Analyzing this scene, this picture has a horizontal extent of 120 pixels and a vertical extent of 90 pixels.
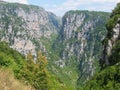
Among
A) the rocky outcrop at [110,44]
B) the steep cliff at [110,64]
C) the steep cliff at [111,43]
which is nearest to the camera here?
the steep cliff at [110,64]

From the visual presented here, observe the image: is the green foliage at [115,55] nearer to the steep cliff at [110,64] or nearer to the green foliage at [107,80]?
the steep cliff at [110,64]

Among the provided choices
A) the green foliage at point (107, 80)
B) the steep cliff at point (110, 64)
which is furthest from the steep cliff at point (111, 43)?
the green foliage at point (107, 80)

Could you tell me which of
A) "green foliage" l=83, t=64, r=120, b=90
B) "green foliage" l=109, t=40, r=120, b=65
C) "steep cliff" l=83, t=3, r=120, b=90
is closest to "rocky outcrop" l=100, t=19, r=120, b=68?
"steep cliff" l=83, t=3, r=120, b=90

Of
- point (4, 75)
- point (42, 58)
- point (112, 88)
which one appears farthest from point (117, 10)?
point (4, 75)

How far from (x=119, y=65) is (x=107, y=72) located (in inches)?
177

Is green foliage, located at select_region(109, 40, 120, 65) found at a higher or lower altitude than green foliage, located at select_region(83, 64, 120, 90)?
higher

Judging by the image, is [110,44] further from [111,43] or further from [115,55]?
[115,55]

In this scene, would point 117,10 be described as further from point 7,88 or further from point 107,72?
point 7,88

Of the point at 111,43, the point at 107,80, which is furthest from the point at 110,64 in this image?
the point at 107,80

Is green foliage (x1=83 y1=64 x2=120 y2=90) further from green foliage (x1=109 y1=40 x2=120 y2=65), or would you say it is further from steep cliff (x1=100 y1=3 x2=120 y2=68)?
steep cliff (x1=100 y1=3 x2=120 y2=68)

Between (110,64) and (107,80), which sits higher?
(110,64)

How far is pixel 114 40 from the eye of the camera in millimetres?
134250

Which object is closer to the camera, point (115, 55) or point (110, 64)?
point (115, 55)

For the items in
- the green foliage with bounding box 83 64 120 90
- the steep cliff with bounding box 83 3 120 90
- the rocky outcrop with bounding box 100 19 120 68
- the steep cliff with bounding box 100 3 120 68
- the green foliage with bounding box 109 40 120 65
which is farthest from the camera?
the rocky outcrop with bounding box 100 19 120 68
